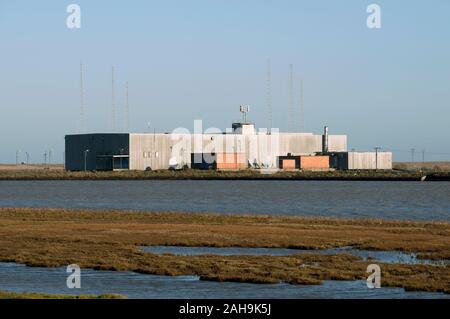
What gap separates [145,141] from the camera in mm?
174750

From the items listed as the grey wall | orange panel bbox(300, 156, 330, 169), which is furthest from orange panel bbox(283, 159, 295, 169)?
the grey wall

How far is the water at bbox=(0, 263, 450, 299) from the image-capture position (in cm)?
3034

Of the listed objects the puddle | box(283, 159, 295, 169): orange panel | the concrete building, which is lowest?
the puddle

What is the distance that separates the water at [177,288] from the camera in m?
30.3

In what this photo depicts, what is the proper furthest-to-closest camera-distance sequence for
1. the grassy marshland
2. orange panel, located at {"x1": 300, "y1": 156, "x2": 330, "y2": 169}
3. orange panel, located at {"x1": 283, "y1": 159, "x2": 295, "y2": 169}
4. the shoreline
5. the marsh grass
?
1. orange panel, located at {"x1": 283, "y1": 159, "x2": 295, "y2": 169}
2. orange panel, located at {"x1": 300, "y1": 156, "x2": 330, "y2": 169}
3. the shoreline
4. the marsh grass
5. the grassy marshland

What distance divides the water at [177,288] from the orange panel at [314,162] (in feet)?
515

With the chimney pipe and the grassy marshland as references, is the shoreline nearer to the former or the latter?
the chimney pipe

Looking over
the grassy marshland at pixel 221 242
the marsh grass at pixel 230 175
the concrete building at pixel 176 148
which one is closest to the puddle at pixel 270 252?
the grassy marshland at pixel 221 242

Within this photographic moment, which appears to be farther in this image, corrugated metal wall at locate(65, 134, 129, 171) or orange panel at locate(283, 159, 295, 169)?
orange panel at locate(283, 159, 295, 169)

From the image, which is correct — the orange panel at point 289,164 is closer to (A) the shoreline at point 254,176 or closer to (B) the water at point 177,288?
(A) the shoreline at point 254,176

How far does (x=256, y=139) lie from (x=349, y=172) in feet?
68.3

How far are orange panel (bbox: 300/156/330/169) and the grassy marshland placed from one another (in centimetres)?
12232

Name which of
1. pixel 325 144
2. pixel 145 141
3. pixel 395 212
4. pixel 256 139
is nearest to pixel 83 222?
pixel 395 212
